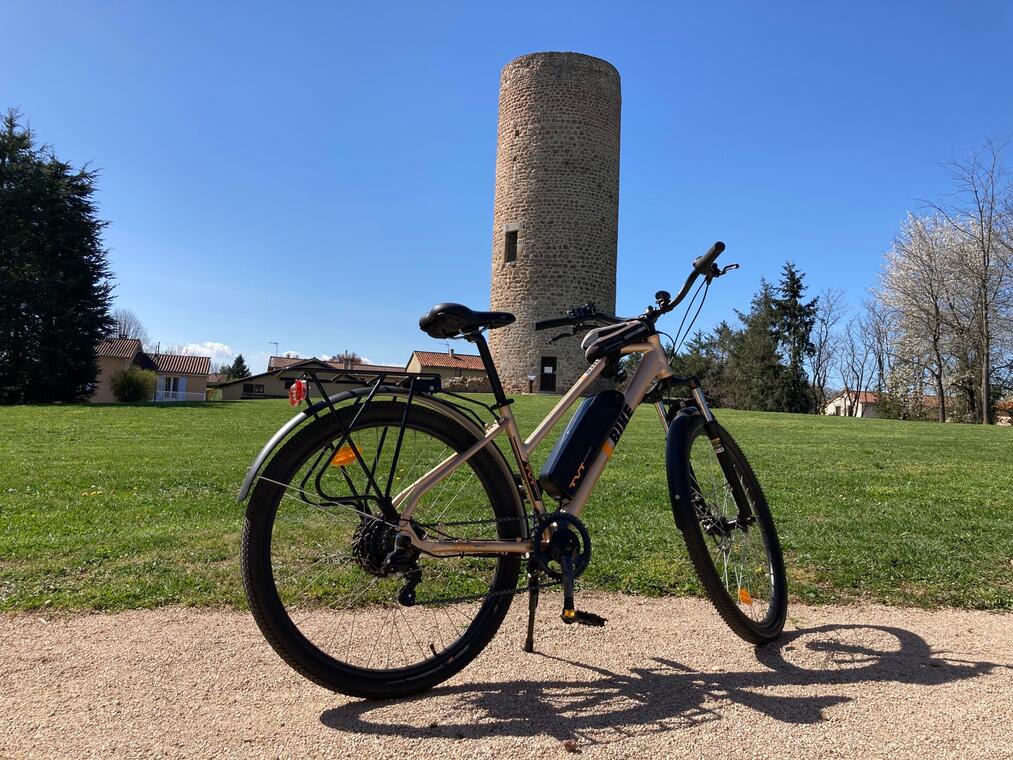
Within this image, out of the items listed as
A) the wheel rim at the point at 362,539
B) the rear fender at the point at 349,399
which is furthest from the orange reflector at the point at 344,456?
the rear fender at the point at 349,399

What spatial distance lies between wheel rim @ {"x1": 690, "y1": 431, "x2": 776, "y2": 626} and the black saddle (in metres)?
1.07

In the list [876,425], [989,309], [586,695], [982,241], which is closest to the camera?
[586,695]

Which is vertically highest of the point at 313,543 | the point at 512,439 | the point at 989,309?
the point at 989,309

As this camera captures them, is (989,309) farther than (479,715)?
Yes

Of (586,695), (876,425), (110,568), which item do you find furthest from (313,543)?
(876,425)

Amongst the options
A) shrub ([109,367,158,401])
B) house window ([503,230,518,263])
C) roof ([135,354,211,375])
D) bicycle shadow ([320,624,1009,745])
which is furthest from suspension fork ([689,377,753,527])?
roof ([135,354,211,375])

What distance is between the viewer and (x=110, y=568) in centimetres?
357

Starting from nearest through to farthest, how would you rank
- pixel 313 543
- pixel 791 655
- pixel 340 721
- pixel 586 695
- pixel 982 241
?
pixel 340 721 < pixel 586 695 < pixel 313 543 < pixel 791 655 < pixel 982 241

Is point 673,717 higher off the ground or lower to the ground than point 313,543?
lower

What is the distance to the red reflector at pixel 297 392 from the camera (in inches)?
82.2

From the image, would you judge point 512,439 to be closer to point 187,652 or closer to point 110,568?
point 187,652

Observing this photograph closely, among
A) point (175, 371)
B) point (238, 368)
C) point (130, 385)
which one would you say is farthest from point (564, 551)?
point (238, 368)

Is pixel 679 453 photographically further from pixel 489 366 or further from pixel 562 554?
pixel 489 366

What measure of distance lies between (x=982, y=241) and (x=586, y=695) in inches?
1096
